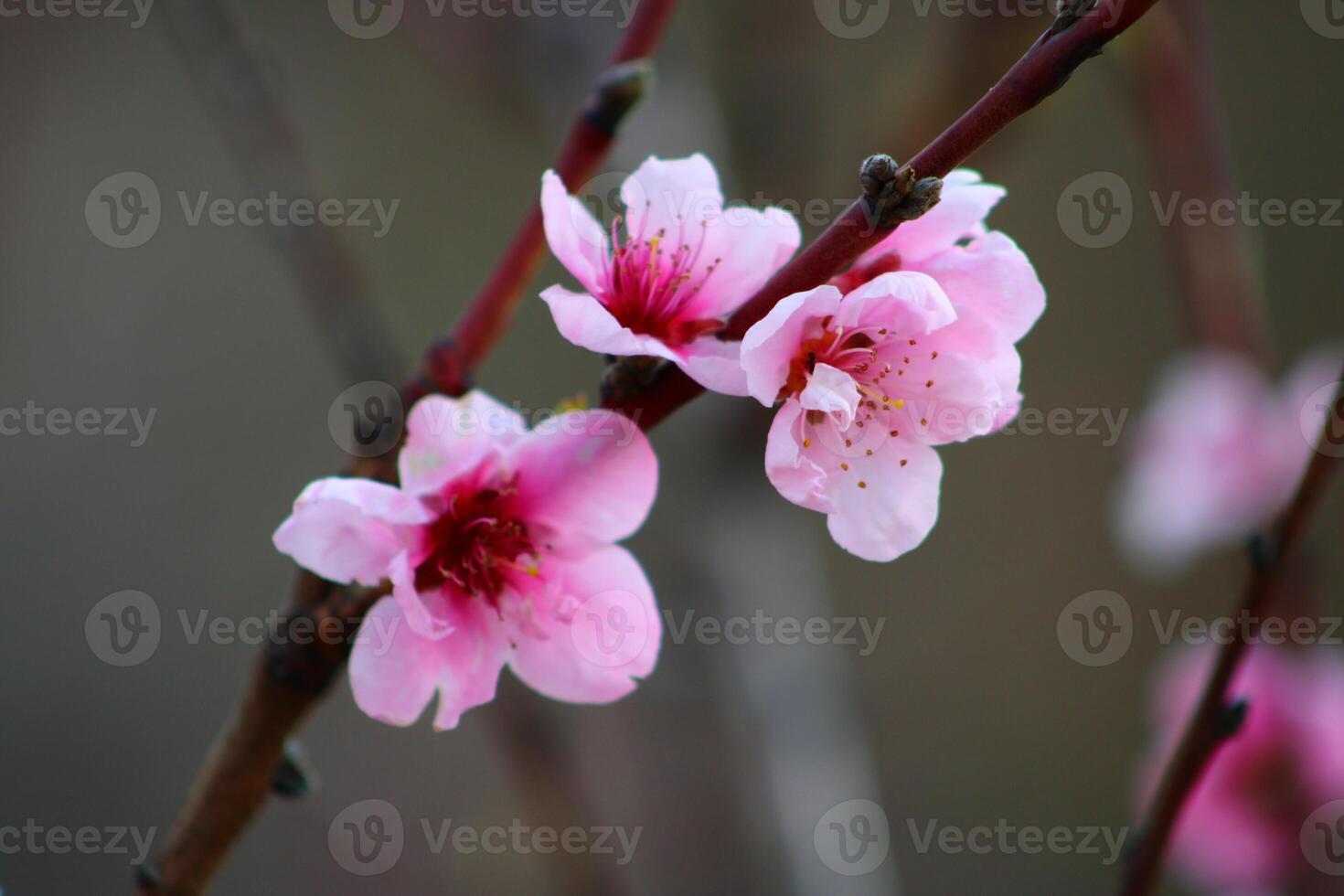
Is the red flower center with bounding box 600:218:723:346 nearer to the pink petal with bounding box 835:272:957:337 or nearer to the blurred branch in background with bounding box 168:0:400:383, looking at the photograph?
the pink petal with bounding box 835:272:957:337

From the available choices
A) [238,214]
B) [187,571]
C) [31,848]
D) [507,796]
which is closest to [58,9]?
[238,214]

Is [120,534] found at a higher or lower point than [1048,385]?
lower

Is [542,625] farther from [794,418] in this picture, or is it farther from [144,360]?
[144,360]
